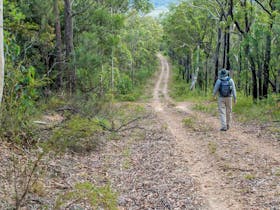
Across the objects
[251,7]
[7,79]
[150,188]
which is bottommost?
[150,188]

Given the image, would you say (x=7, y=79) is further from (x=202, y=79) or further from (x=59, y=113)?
(x=202, y=79)

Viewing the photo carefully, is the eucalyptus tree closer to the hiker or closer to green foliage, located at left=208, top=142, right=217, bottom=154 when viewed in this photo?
the hiker

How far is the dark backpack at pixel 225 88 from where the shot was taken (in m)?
11.6

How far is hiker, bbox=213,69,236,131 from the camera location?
38.1ft

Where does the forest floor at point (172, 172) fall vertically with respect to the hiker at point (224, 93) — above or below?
below

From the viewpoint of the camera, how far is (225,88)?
38.1ft

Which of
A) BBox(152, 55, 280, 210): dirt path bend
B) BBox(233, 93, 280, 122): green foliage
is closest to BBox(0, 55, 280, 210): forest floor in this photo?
BBox(152, 55, 280, 210): dirt path bend

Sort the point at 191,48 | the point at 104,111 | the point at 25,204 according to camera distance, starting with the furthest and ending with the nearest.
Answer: the point at 191,48 < the point at 104,111 < the point at 25,204

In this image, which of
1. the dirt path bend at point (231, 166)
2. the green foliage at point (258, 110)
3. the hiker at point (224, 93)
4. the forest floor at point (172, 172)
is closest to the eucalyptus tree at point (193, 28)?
the green foliage at point (258, 110)

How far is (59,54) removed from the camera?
14477 mm

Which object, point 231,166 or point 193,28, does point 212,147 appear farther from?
point 193,28

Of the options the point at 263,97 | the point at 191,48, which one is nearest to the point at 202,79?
the point at 191,48

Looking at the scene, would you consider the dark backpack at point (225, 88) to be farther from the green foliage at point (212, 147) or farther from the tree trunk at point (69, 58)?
the tree trunk at point (69, 58)

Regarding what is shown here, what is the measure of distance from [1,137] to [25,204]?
2574 millimetres
